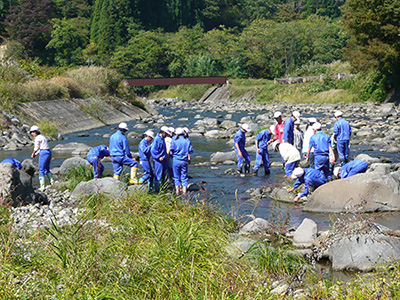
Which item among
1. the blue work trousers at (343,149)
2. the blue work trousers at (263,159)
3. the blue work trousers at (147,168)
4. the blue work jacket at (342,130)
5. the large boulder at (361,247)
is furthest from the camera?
the blue work trousers at (263,159)

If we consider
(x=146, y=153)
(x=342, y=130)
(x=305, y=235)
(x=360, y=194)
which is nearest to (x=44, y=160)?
(x=146, y=153)

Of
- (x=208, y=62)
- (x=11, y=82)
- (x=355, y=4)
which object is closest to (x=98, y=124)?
(x=11, y=82)

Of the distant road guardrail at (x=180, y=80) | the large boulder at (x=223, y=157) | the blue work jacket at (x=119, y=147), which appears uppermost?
the blue work jacket at (x=119, y=147)

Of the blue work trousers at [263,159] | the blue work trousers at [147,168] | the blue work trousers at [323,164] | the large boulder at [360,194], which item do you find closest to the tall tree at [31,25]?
the blue work trousers at [263,159]

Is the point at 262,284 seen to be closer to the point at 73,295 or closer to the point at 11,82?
the point at 73,295

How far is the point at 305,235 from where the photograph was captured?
8.99 metres

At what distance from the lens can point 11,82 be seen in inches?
1182

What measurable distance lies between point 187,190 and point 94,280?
8.00 m

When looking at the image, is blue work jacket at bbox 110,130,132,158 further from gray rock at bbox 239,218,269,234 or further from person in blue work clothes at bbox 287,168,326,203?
gray rock at bbox 239,218,269,234

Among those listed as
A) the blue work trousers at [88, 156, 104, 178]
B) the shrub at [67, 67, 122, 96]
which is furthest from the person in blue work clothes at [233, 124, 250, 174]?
the shrub at [67, 67, 122, 96]

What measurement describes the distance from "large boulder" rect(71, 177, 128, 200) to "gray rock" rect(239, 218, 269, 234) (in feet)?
7.86

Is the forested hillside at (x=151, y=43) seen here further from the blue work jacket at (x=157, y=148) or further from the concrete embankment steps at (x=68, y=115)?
the blue work jacket at (x=157, y=148)

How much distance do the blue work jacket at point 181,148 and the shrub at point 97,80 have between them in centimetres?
2448

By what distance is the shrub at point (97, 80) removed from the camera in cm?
3712
